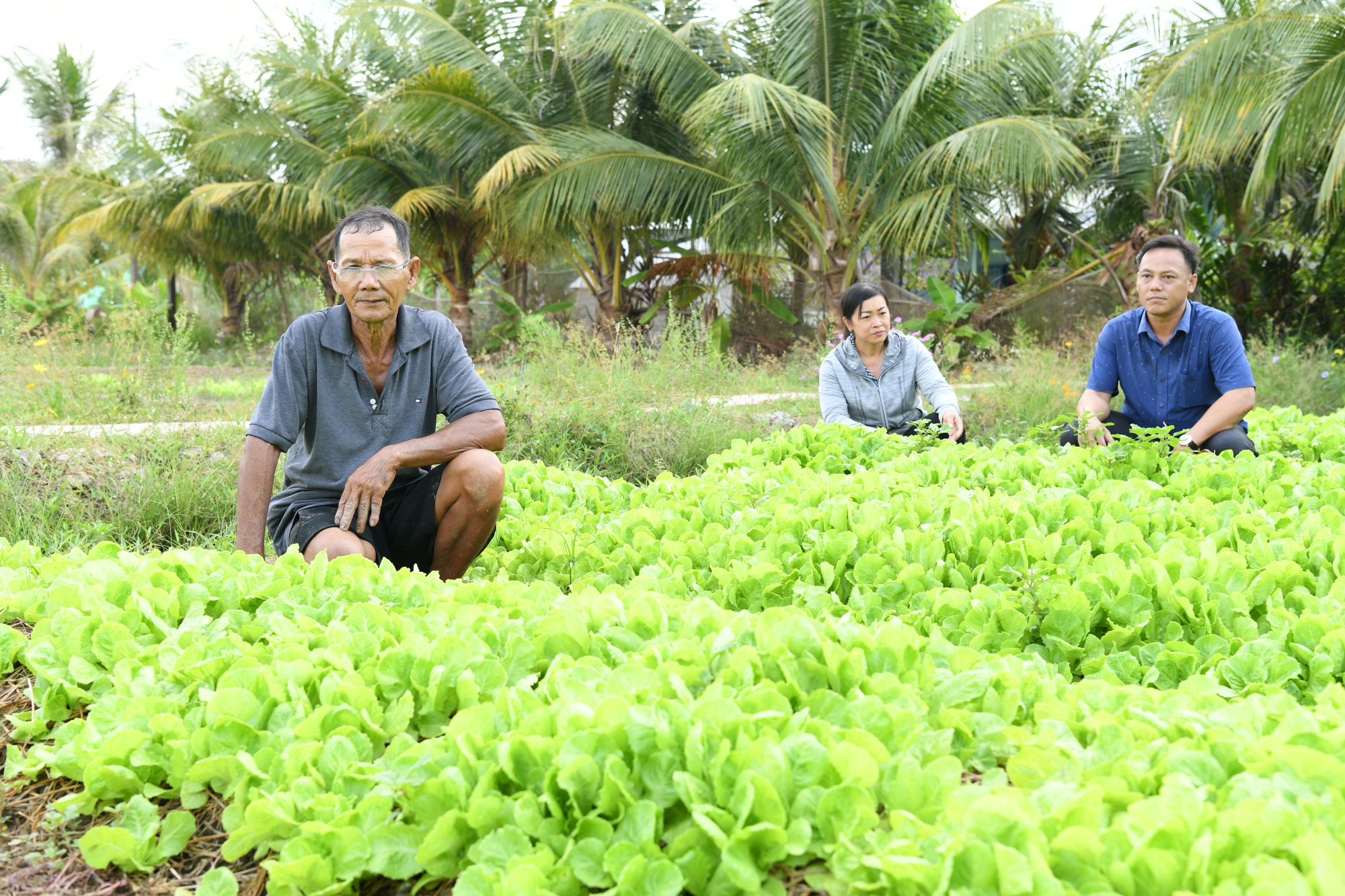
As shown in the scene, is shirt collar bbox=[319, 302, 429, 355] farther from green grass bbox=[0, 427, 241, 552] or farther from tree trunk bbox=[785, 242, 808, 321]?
tree trunk bbox=[785, 242, 808, 321]

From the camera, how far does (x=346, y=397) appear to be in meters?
3.59

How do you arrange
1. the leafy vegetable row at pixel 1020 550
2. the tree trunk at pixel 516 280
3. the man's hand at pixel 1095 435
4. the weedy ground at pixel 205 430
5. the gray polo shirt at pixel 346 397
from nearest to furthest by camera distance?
the weedy ground at pixel 205 430 → the leafy vegetable row at pixel 1020 550 → the gray polo shirt at pixel 346 397 → the man's hand at pixel 1095 435 → the tree trunk at pixel 516 280

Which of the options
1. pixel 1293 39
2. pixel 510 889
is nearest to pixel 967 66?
pixel 1293 39

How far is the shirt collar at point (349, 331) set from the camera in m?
3.56

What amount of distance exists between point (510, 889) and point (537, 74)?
16.2 meters

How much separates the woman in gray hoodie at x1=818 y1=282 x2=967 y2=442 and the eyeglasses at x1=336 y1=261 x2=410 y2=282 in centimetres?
321

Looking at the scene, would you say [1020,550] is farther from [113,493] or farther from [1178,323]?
[113,493]

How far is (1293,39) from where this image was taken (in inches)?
397

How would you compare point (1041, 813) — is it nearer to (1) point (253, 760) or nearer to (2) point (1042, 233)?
(1) point (253, 760)

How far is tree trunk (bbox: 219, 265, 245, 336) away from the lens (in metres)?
24.7

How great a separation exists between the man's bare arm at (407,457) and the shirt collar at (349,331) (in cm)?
34

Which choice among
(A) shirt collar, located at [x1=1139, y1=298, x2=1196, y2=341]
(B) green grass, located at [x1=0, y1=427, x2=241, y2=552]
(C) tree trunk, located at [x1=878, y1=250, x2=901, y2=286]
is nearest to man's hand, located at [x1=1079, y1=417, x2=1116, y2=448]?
(A) shirt collar, located at [x1=1139, y1=298, x2=1196, y2=341]

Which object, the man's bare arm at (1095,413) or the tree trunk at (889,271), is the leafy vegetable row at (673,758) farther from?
the tree trunk at (889,271)

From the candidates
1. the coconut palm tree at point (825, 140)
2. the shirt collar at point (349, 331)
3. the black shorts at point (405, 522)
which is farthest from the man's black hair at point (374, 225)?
the coconut palm tree at point (825, 140)
